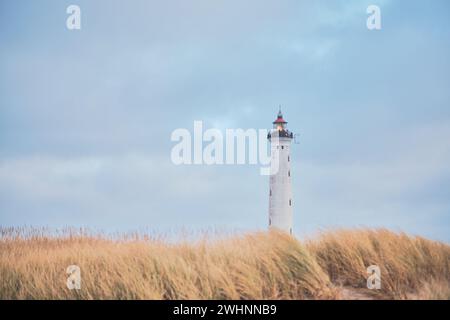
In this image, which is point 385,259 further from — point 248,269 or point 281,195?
point 281,195

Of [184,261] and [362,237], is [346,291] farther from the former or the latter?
[184,261]

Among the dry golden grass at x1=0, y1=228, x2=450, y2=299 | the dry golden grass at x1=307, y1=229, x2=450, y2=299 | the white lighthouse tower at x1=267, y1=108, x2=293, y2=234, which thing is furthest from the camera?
the white lighthouse tower at x1=267, y1=108, x2=293, y2=234

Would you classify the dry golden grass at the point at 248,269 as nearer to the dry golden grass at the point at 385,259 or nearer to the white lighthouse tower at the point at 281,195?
the dry golden grass at the point at 385,259

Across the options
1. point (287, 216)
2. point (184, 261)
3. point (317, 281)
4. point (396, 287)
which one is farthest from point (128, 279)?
point (287, 216)

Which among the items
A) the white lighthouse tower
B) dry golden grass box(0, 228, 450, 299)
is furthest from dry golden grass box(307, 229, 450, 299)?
the white lighthouse tower

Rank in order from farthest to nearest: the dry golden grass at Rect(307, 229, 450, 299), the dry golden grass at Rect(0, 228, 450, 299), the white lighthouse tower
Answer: the white lighthouse tower → the dry golden grass at Rect(307, 229, 450, 299) → the dry golden grass at Rect(0, 228, 450, 299)

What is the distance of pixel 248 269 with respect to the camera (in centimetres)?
910

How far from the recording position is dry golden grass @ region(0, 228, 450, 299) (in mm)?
8914

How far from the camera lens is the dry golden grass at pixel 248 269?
891 centimetres

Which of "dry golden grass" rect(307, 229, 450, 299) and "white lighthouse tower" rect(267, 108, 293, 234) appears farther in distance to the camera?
"white lighthouse tower" rect(267, 108, 293, 234)

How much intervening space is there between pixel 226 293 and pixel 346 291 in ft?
7.20

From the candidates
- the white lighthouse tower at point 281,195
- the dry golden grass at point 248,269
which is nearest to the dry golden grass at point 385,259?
the dry golden grass at point 248,269

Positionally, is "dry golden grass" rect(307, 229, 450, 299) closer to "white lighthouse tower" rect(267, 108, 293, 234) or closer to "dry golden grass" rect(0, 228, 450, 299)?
"dry golden grass" rect(0, 228, 450, 299)

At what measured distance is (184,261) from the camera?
973cm
